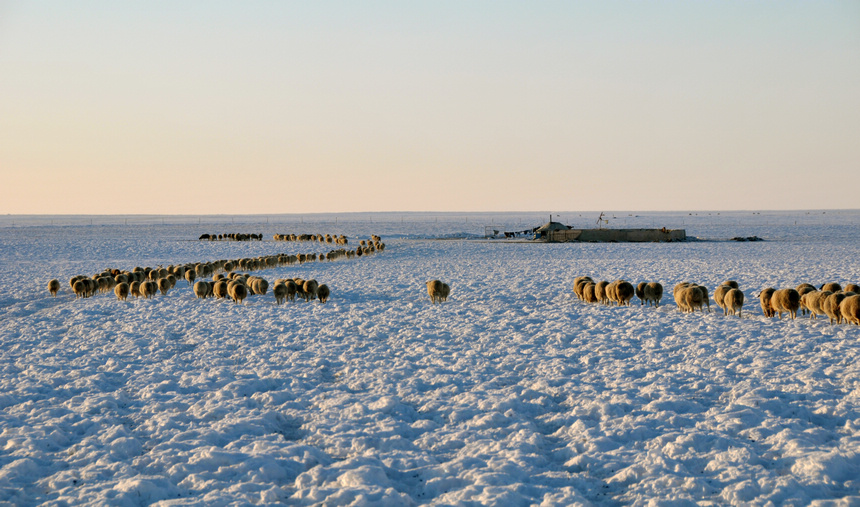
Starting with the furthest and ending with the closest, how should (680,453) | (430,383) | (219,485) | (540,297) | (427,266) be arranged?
(427,266) < (540,297) < (430,383) < (680,453) < (219,485)

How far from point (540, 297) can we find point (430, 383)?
10.6 meters

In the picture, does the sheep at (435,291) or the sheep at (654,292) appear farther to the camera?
the sheep at (435,291)

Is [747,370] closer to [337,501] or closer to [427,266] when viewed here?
[337,501]

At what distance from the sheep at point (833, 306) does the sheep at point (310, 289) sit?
564 inches

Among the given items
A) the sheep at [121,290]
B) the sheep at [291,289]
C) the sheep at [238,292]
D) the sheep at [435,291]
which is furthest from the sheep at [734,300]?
the sheep at [121,290]

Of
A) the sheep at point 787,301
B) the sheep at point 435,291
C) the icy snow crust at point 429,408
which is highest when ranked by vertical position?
the sheep at point 787,301

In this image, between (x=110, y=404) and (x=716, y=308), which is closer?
(x=110, y=404)

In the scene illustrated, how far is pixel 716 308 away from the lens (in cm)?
1591

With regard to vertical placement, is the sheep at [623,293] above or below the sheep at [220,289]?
above

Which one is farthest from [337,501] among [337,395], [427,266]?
[427,266]

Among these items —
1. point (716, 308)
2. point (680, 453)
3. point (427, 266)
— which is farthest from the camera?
point (427, 266)

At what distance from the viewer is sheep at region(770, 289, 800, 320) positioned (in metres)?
13.6

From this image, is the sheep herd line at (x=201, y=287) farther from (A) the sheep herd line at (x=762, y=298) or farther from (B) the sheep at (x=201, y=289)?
(A) the sheep herd line at (x=762, y=298)

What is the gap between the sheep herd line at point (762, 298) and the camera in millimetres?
12945
